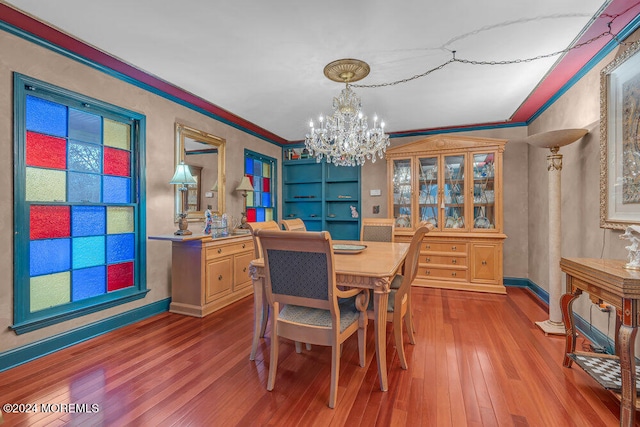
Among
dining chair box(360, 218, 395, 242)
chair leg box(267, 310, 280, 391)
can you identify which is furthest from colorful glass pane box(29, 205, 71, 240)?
dining chair box(360, 218, 395, 242)

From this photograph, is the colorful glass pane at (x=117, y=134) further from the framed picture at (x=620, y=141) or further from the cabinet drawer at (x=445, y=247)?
the framed picture at (x=620, y=141)

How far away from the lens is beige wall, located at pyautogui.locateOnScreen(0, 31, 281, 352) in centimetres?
207

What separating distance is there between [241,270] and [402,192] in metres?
2.68

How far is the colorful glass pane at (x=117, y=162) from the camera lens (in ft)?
9.12

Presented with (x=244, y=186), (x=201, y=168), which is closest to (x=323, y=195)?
(x=244, y=186)

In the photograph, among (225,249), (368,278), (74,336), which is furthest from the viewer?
(225,249)

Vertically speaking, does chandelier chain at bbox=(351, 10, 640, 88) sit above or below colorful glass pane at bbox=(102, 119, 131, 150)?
above

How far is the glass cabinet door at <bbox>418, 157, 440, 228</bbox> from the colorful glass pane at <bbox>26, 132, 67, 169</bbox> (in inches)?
165

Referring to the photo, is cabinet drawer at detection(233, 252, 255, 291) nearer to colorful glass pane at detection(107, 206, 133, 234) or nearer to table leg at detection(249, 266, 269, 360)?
colorful glass pane at detection(107, 206, 133, 234)

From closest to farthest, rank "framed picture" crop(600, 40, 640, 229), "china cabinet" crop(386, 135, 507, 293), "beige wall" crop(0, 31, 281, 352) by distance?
"framed picture" crop(600, 40, 640, 229), "beige wall" crop(0, 31, 281, 352), "china cabinet" crop(386, 135, 507, 293)

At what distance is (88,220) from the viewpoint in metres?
2.63

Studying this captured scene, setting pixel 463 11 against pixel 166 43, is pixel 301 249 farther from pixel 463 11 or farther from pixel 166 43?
pixel 166 43

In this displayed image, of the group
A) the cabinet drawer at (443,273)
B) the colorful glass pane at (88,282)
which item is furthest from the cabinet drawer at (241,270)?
the cabinet drawer at (443,273)

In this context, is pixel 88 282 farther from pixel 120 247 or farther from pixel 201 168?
pixel 201 168
